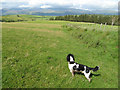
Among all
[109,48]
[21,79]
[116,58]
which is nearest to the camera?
[21,79]

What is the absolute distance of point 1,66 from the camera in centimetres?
876

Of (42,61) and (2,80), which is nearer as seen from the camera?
(2,80)

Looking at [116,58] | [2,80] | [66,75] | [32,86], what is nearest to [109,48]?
[116,58]

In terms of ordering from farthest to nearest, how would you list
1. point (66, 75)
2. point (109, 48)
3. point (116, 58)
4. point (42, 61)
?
point (109, 48), point (116, 58), point (42, 61), point (66, 75)

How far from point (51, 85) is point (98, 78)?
4.48 metres

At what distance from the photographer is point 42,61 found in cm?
1045

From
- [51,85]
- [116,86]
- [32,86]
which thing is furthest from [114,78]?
[32,86]

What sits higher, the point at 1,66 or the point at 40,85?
the point at 1,66

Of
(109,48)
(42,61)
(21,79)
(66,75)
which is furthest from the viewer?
(109,48)

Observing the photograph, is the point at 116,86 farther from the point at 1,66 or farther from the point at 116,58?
the point at 1,66

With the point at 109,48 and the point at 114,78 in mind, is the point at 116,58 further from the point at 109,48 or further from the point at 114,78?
the point at 114,78

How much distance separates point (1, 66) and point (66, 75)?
21.2ft

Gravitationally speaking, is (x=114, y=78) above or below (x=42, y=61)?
below

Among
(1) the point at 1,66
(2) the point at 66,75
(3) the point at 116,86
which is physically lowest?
(3) the point at 116,86
